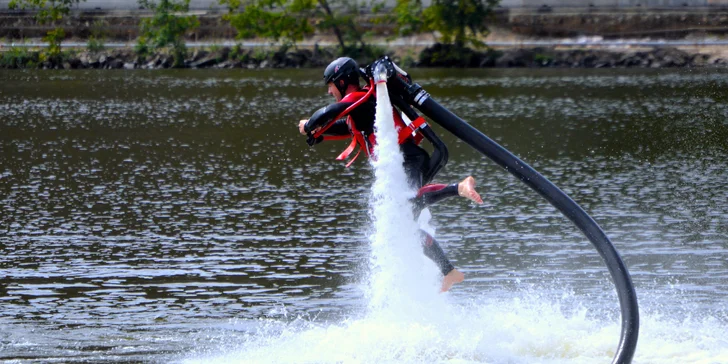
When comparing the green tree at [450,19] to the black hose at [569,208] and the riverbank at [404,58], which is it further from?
the black hose at [569,208]

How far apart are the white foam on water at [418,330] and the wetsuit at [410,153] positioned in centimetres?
10

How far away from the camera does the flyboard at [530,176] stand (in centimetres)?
693

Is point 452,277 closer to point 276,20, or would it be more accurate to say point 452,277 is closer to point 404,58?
point 404,58

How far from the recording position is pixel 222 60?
47219 millimetres

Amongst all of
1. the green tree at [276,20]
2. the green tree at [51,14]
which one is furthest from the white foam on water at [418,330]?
the green tree at [51,14]

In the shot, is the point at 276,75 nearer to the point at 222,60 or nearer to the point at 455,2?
the point at 222,60

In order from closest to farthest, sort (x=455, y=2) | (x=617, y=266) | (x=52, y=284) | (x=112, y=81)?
(x=617, y=266) → (x=52, y=284) → (x=112, y=81) → (x=455, y=2)

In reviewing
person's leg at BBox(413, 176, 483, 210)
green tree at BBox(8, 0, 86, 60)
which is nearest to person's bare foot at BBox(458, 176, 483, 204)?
person's leg at BBox(413, 176, 483, 210)

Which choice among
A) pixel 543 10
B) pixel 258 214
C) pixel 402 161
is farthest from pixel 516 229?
pixel 543 10

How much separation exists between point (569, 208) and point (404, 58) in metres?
37.7

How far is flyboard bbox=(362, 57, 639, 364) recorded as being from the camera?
693cm

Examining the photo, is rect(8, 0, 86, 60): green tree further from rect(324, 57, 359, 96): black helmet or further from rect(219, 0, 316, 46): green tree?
rect(324, 57, 359, 96): black helmet

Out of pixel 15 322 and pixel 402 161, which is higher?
pixel 402 161

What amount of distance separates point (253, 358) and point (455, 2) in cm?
4112
